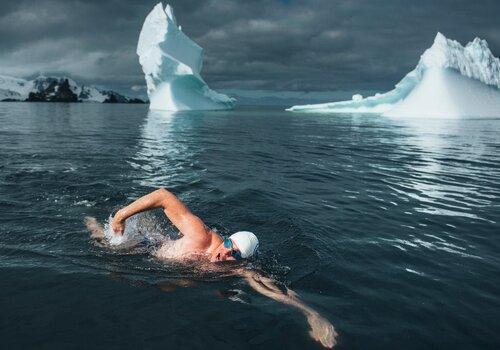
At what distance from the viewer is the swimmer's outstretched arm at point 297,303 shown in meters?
4.34

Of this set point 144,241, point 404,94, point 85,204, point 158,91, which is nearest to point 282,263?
point 144,241

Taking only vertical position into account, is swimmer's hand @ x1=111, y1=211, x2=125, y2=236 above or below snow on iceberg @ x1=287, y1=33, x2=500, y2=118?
below

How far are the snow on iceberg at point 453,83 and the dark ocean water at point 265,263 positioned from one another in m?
38.4

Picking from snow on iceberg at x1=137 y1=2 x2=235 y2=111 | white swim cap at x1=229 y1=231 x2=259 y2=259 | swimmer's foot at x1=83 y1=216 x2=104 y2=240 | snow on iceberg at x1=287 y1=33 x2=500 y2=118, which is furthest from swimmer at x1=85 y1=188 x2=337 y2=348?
snow on iceberg at x1=137 y1=2 x2=235 y2=111

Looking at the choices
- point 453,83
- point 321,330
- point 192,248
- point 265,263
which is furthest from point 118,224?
point 453,83

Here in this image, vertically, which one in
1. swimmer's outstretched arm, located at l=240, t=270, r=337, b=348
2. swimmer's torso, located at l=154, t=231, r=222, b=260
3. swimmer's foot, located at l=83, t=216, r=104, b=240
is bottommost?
swimmer's foot, located at l=83, t=216, r=104, b=240

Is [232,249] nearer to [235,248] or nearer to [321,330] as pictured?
[235,248]

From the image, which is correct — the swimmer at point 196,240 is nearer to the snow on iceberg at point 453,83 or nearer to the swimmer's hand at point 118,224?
the swimmer's hand at point 118,224

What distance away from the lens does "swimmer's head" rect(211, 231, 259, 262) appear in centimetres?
582

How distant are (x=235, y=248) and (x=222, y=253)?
205 millimetres

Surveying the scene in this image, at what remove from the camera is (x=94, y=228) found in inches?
282

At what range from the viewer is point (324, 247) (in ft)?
23.4

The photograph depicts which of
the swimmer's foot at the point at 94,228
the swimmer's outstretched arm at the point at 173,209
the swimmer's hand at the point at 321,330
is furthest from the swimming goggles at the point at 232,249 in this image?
the swimmer's foot at the point at 94,228

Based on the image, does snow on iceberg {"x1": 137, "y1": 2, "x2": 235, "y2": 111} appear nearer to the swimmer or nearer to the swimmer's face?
the swimmer
